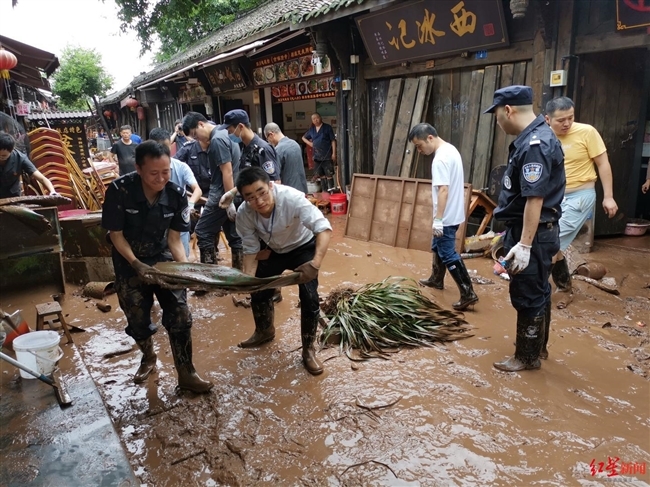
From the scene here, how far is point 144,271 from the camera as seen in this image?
3160 millimetres

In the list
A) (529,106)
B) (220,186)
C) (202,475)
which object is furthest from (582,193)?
(202,475)

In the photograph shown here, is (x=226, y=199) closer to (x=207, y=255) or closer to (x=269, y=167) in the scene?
(x=269, y=167)

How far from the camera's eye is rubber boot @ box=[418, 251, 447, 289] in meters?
5.25

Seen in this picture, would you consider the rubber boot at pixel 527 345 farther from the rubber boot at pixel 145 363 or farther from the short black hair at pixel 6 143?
the short black hair at pixel 6 143

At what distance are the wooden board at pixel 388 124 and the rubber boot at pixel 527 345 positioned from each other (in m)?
5.62

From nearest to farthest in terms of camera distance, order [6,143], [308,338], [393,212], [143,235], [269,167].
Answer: [143,235] → [308,338] → [269,167] → [6,143] → [393,212]

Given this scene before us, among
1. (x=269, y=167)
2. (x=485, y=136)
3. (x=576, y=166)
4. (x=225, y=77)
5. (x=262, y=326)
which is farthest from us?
(x=225, y=77)

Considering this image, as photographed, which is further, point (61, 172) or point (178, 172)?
point (61, 172)

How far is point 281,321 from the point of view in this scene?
469cm

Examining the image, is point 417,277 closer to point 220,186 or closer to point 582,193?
point 582,193

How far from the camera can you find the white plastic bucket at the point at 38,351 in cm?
351

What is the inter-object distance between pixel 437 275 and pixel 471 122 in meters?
3.06

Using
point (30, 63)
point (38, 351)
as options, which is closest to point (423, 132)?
point (38, 351)

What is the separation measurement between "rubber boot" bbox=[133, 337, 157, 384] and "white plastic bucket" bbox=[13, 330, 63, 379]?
2.10 feet
